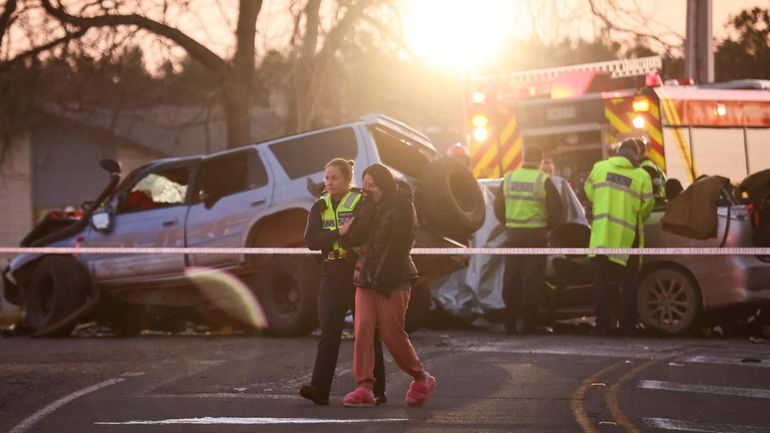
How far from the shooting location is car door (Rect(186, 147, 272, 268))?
588 inches

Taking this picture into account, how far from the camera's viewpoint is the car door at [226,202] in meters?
14.9

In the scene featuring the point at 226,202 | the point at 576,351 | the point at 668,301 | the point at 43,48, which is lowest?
the point at 576,351

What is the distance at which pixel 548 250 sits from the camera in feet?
46.7

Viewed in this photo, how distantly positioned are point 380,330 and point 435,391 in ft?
A: 2.59

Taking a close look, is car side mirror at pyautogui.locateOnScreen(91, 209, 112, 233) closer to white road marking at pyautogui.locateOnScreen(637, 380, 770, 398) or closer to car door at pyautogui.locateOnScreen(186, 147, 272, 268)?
car door at pyautogui.locateOnScreen(186, 147, 272, 268)

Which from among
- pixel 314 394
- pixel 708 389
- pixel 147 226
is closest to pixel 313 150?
pixel 147 226

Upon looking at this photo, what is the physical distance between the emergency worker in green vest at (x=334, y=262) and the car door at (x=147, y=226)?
238 inches

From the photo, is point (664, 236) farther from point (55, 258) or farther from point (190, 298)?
point (55, 258)

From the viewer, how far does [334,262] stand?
384 inches

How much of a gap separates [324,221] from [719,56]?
4026 centimetres

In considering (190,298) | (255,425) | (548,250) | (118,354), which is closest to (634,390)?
(255,425)

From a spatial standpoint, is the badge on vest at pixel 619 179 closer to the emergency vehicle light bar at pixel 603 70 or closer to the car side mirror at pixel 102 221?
the emergency vehicle light bar at pixel 603 70

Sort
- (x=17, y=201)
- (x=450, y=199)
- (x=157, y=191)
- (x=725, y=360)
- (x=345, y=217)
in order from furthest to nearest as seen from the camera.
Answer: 1. (x=17, y=201)
2. (x=157, y=191)
3. (x=450, y=199)
4. (x=725, y=360)
5. (x=345, y=217)

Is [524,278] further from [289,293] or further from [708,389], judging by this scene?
[708,389]
